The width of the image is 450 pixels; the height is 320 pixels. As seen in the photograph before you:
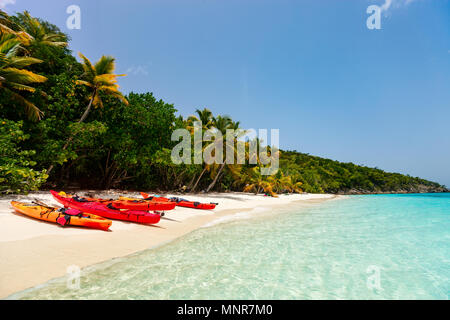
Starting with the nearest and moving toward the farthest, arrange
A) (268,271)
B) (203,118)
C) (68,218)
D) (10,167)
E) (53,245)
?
(268,271), (53,245), (68,218), (10,167), (203,118)

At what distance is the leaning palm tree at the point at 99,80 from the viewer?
580 inches

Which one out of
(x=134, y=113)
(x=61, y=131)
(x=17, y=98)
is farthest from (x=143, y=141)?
(x=17, y=98)

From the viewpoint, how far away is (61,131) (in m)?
13.1

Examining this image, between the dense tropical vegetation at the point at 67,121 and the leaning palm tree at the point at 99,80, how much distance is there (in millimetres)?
63

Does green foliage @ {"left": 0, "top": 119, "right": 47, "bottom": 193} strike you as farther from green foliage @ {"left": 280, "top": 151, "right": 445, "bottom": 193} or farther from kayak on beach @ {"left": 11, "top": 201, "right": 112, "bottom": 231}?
green foliage @ {"left": 280, "top": 151, "right": 445, "bottom": 193}

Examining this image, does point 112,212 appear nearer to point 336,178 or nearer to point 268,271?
point 268,271

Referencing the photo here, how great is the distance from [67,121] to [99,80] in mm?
3418

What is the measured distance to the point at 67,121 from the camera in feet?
44.6

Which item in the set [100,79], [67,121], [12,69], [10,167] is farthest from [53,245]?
[100,79]

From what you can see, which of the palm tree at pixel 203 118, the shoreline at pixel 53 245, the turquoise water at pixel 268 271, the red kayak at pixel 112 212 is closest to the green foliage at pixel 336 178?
the palm tree at pixel 203 118

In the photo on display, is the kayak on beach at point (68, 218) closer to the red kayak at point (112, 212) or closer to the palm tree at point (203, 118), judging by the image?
the red kayak at point (112, 212)

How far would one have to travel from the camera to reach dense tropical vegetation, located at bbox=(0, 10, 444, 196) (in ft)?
Result: 33.6
